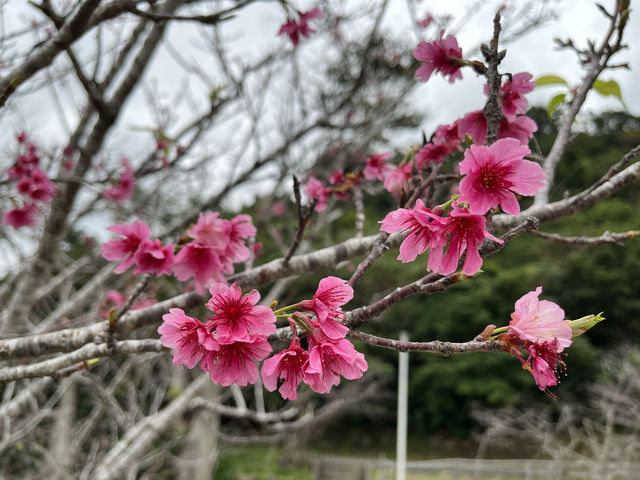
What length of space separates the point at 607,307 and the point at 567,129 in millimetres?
17761

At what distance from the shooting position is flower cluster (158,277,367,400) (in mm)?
743

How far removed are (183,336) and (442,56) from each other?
2.96 ft

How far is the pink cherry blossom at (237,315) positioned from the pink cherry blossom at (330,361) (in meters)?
0.08

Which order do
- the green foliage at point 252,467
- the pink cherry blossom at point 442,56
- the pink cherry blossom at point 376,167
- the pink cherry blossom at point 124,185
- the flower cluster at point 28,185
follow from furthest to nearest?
the green foliage at point 252,467 < the pink cherry blossom at point 124,185 < the flower cluster at point 28,185 < the pink cherry blossom at point 376,167 < the pink cherry blossom at point 442,56

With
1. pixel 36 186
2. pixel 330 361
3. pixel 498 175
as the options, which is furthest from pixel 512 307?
pixel 330 361

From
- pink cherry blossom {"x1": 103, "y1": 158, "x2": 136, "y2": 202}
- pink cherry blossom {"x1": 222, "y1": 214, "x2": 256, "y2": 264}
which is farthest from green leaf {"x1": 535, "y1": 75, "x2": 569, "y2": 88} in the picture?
pink cherry blossom {"x1": 103, "y1": 158, "x2": 136, "y2": 202}

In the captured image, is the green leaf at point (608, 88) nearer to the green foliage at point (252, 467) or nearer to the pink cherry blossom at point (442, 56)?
the pink cherry blossom at point (442, 56)

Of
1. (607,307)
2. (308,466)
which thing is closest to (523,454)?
(607,307)

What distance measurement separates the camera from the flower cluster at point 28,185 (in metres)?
2.39

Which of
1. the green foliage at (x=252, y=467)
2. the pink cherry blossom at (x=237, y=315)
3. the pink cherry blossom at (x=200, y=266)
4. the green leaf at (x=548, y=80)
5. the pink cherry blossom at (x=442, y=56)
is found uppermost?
the green leaf at (x=548, y=80)

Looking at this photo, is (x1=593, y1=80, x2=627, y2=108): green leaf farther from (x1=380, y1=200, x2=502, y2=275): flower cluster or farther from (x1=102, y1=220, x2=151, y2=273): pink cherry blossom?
(x1=102, y1=220, x2=151, y2=273): pink cherry blossom

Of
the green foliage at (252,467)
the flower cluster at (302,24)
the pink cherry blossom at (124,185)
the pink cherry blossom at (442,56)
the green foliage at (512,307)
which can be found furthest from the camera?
the green foliage at (512,307)

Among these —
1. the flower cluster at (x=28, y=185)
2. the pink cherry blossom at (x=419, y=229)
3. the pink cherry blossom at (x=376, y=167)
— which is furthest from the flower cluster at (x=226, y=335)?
the flower cluster at (x=28, y=185)

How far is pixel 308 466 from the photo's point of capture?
47.9ft
